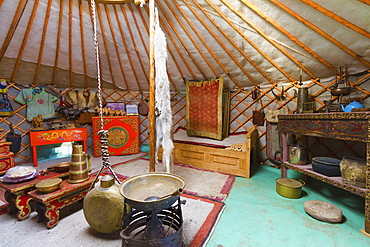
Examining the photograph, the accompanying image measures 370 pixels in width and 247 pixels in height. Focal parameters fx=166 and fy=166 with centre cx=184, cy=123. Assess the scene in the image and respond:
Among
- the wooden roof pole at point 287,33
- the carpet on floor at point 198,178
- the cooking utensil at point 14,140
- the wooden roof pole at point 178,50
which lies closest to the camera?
the wooden roof pole at point 287,33

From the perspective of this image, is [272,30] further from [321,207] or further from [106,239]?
[106,239]

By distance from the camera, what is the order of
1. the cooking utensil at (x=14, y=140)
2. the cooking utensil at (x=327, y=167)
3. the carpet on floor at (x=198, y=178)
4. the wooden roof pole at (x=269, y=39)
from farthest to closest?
the cooking utensil at (x=14, y=140) → the carpet on floor at (x=198, y=178) → the wooden roof pole at (x=269, y=39) → the cooking utensil at (x=327, y=167)

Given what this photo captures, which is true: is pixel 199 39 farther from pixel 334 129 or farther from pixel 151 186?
pixel 151 186

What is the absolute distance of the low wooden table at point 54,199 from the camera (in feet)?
4.45

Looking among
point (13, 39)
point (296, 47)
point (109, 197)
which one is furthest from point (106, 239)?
point (13, 39)

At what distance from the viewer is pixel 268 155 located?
9.32 feet

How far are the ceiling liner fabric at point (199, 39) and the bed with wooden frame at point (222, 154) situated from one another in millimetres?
1150

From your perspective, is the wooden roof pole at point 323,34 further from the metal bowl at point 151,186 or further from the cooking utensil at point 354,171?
the metal bowl at point 151,186

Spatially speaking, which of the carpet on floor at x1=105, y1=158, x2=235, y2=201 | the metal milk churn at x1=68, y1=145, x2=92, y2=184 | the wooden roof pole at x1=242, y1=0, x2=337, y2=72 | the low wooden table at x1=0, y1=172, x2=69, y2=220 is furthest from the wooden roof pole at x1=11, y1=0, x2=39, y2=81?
the wooden roof pole at x1=242, y1=0, x2=337, y2=72

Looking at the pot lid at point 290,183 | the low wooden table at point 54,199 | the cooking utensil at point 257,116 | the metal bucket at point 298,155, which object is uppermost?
the cooking utensil at point 257,116

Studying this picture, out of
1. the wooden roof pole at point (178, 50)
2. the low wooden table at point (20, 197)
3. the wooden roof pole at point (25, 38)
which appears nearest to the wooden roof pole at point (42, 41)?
the wooden roof pole at point (25, 38)

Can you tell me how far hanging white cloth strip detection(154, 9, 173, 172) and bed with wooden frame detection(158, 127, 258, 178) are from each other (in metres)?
1.15

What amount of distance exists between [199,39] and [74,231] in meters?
2.74

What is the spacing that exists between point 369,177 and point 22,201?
2.94 m
